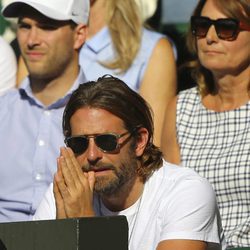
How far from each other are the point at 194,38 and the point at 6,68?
1064 mm

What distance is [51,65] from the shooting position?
5031 mm

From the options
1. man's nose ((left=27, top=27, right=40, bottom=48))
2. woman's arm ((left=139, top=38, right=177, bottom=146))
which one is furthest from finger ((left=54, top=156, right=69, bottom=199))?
woman's arm ((left=139, top=38, right=177, bottom=146))

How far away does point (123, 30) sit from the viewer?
215 inches

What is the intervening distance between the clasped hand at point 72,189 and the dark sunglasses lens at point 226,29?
1.34 meters

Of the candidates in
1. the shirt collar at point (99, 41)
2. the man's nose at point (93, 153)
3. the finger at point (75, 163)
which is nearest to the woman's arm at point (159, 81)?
the shirt collar at point (99, 41)

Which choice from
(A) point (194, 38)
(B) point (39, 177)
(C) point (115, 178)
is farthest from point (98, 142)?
(A) point (194, 38)

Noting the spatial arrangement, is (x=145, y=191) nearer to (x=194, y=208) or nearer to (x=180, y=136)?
(x=194, y=208)

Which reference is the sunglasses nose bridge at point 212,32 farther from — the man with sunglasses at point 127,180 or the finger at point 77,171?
the finger at point 77,171

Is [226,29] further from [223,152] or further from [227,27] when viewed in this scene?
[223,152]

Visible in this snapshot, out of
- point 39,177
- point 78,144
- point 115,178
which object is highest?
point 78,144

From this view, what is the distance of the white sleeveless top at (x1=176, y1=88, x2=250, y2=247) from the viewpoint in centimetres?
460

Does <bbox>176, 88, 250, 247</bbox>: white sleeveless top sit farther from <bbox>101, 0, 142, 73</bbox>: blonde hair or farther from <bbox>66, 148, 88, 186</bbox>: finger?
<bbox>66, 148, 88, 186</bbox>: finger

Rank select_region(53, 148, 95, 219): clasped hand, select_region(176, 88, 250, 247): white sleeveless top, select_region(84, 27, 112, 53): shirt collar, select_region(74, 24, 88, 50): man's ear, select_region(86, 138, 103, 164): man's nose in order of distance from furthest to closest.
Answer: select_region(84, 27, 112, 53): shirt collar, select_region(74, 24, 88, 50): man's ear, select_region(176, 88, 250, 247): white sleeveless top, select_region(86, 138, 103, 164): man's nose, select_region(53, 148, 95, 219): clasped hand

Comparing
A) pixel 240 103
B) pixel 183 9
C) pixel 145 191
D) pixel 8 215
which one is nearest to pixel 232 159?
pixel 240 103
